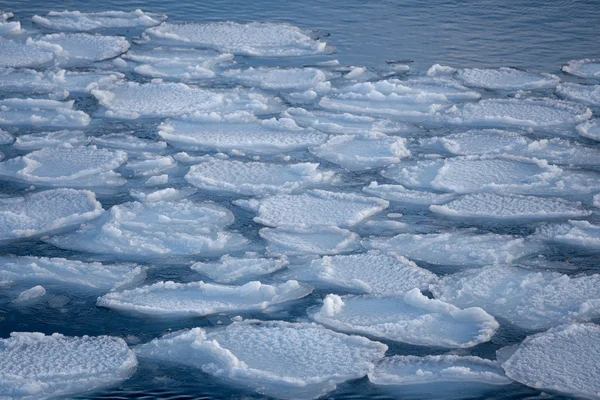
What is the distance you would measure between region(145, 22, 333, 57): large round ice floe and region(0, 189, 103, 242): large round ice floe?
8.05ft

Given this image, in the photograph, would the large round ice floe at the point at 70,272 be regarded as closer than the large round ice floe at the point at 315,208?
Yes

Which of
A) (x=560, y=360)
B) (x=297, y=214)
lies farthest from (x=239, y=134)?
(x=560, y=360)

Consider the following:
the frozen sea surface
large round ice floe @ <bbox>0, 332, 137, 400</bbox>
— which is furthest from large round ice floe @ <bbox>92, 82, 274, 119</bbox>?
large round ice floe @ <bbox>0, 332, 137, 400</bbox>

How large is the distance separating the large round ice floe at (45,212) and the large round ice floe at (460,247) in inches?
47.8

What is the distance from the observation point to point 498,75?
5379 millimetres

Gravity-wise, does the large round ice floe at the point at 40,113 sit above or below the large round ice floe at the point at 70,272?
above

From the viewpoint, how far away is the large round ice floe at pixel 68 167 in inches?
151

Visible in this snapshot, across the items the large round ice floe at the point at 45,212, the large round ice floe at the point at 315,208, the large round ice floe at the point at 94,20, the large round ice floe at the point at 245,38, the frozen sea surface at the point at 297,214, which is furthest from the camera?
the large round ice floe at the point at 94,20

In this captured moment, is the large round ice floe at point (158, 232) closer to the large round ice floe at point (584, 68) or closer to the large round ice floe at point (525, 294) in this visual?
the large round ice floe at point (525, 294)

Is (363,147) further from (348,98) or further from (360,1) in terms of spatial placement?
(360,1)

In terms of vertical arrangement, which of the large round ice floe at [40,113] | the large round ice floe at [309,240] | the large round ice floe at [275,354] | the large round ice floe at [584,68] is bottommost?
the large round ice floe at [275,354]

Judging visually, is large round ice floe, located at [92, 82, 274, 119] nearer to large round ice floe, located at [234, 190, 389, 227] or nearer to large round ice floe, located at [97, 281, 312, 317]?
large round ice floe, located at [234, 190, 389, 227]

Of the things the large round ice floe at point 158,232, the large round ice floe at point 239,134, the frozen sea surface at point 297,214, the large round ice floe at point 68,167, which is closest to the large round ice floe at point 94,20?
the frozen sea surface at point 297,214

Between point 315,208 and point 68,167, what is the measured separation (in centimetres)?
124
